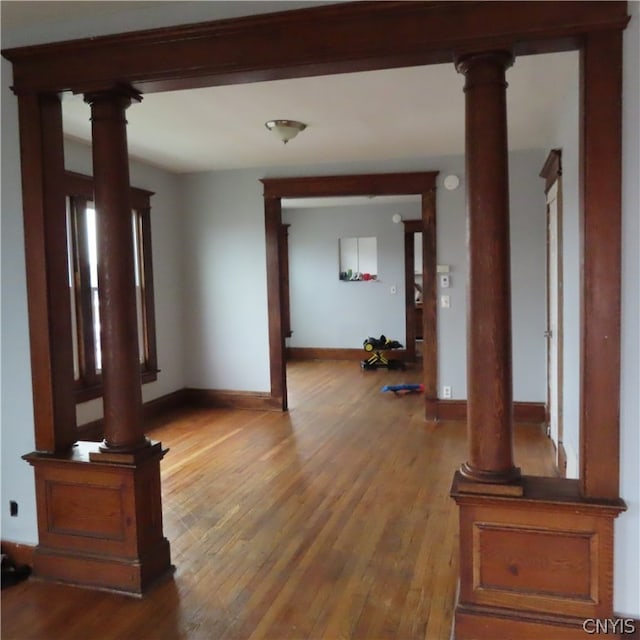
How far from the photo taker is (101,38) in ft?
8.41

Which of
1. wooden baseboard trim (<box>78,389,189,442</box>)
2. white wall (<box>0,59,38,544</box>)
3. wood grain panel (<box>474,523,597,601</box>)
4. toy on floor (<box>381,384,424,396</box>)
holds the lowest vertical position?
toy on floor (<box>381,384,424,396</box>)

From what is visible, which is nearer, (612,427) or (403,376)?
(612,427)

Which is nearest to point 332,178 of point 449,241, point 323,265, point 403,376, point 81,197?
point 449,241

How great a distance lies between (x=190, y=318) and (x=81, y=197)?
1.97m

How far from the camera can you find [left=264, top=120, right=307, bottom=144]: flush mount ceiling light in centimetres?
420

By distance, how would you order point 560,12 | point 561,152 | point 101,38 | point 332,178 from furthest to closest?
point 332,178 < point 561,152 < point 101,38 < point 560,12

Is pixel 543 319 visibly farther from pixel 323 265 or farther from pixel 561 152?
pixel 323 265

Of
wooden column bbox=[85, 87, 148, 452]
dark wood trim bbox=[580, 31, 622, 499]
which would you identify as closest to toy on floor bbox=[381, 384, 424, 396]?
wooden column bbox=[85, 87, 148, 452]

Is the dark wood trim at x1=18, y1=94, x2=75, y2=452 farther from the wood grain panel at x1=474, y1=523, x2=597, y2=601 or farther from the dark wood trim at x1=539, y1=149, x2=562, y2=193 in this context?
the dark wood trim at x1=539, y1=149, x2=562, y2=193

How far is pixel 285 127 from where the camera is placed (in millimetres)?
4227

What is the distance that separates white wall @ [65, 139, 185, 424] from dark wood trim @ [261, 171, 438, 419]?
3.42ft

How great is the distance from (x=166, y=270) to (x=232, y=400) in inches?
62.3

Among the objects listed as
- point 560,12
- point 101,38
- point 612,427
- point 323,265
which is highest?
point 101,38

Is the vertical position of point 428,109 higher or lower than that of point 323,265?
higher
